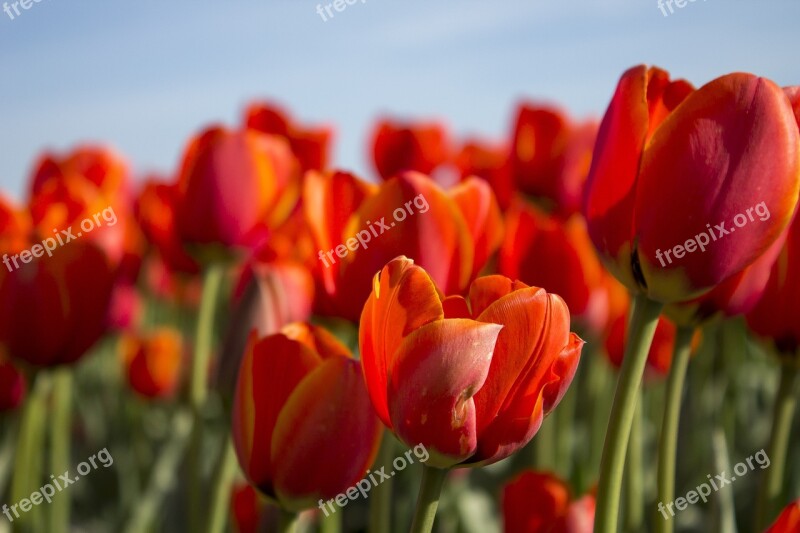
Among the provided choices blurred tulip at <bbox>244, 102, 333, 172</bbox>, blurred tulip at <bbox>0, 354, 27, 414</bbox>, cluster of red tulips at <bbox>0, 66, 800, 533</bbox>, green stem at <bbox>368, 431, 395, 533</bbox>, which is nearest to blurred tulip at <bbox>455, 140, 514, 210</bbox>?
cluster of red tulips at <bbox>0, 66, 800, 533</bbox>

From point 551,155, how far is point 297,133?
40cm

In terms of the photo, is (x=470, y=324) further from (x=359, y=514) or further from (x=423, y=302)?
(x=359, y=514)

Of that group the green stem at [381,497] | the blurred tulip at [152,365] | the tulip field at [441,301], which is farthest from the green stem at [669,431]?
the blurred tulip at [152,365]

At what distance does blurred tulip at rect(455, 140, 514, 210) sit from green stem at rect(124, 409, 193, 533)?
0.52 m

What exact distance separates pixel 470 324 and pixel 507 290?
4 cm

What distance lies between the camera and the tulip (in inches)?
20.5

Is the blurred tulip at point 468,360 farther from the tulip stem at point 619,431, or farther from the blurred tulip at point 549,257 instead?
the blurred tulip at point 549,257

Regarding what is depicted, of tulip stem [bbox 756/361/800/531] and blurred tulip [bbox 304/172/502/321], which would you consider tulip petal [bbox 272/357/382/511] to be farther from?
tulip stem [bbox 756/361/800/531]

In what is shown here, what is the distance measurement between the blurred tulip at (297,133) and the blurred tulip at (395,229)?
1.63ft

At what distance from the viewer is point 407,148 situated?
4.72 ft

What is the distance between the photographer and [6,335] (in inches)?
33.3

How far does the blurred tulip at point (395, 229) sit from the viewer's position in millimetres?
657

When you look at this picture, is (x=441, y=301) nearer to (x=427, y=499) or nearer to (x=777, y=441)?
(x=427, y=499)

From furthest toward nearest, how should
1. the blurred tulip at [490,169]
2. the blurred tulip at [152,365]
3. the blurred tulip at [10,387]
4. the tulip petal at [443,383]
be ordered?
the blurred tulip at [152,365], the blurred tulip at [490,169], the blurred tulip at [10,387], the tulip petal at [443,383]
